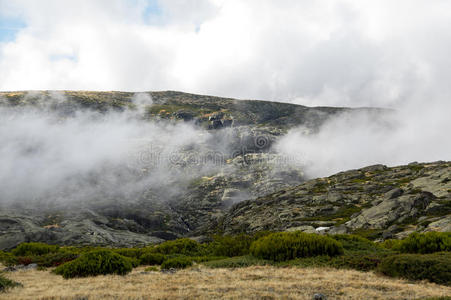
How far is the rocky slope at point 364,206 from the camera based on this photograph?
66.1 meters

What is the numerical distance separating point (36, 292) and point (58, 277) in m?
5.00

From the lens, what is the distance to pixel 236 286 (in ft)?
43.7

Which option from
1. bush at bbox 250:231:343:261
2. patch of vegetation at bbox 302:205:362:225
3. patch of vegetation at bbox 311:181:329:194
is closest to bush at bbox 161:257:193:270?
bush at bbox 250:231:343:261

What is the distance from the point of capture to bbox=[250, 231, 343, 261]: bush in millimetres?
20453

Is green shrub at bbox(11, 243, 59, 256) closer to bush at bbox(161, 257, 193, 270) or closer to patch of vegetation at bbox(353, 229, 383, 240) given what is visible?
bush at bbox(161, 257, 193, 270)

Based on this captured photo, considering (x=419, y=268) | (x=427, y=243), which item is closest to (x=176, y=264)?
(x=419, y=268)

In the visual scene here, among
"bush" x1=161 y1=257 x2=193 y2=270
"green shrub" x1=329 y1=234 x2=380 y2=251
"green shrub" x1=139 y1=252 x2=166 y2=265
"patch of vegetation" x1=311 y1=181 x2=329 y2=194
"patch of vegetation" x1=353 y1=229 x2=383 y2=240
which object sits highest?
"patch of vegetation" x1=311 y1=181 x2=329 y2=194

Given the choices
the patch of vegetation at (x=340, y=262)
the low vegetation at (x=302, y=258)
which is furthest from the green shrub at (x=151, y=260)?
the patch of vegetation at (x=340, y=262)

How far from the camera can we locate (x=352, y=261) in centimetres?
1797

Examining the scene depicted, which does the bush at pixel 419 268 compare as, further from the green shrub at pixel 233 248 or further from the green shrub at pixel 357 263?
the green shrub at pixel 233 248

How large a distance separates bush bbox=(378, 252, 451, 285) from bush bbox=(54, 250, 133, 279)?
47.3 feet

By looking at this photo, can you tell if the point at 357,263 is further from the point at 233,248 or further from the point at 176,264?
the point at 176,264

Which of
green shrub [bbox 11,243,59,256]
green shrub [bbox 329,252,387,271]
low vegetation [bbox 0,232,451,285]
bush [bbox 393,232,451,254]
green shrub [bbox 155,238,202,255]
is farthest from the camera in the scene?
green shrub [bbox 11,243,59,256]

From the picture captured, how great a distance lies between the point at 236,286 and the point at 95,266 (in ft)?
30.7
